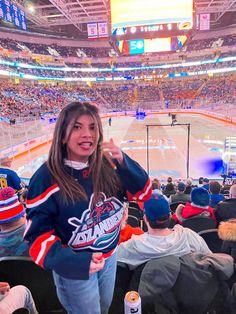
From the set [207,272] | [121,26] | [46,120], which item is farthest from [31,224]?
[46,120]

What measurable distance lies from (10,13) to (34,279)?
15.8 m

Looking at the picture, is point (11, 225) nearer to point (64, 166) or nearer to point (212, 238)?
point (64, 166)

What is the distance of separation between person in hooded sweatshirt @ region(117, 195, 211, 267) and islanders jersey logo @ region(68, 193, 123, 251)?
242 mm

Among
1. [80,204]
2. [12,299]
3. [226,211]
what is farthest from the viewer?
[226,211]

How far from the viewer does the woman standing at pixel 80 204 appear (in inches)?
51.7

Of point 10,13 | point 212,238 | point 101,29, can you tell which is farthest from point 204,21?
point 212,238

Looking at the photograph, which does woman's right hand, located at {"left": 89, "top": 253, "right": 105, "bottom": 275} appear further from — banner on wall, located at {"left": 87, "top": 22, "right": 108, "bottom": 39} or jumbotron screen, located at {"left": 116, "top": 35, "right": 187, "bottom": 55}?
banner on wall, located at {"left": 87, "top": 22, "right": 108, "bottom": 39}

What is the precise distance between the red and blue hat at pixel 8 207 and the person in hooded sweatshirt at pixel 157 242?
800mm

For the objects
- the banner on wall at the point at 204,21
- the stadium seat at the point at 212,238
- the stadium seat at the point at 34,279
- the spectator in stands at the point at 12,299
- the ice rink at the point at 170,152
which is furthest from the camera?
the banner on wall at the point at 204,21

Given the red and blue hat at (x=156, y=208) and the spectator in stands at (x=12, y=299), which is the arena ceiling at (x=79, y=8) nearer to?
the red and blue hat at (x=156, y=208)

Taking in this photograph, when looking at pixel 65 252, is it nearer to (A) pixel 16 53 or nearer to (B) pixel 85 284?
(B) pixel 85 284

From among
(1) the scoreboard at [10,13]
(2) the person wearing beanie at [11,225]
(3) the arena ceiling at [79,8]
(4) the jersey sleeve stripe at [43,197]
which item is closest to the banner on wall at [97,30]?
(3) the arena ceiling at [79,8]

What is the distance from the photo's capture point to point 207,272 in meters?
1.62

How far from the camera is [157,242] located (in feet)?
5.74
